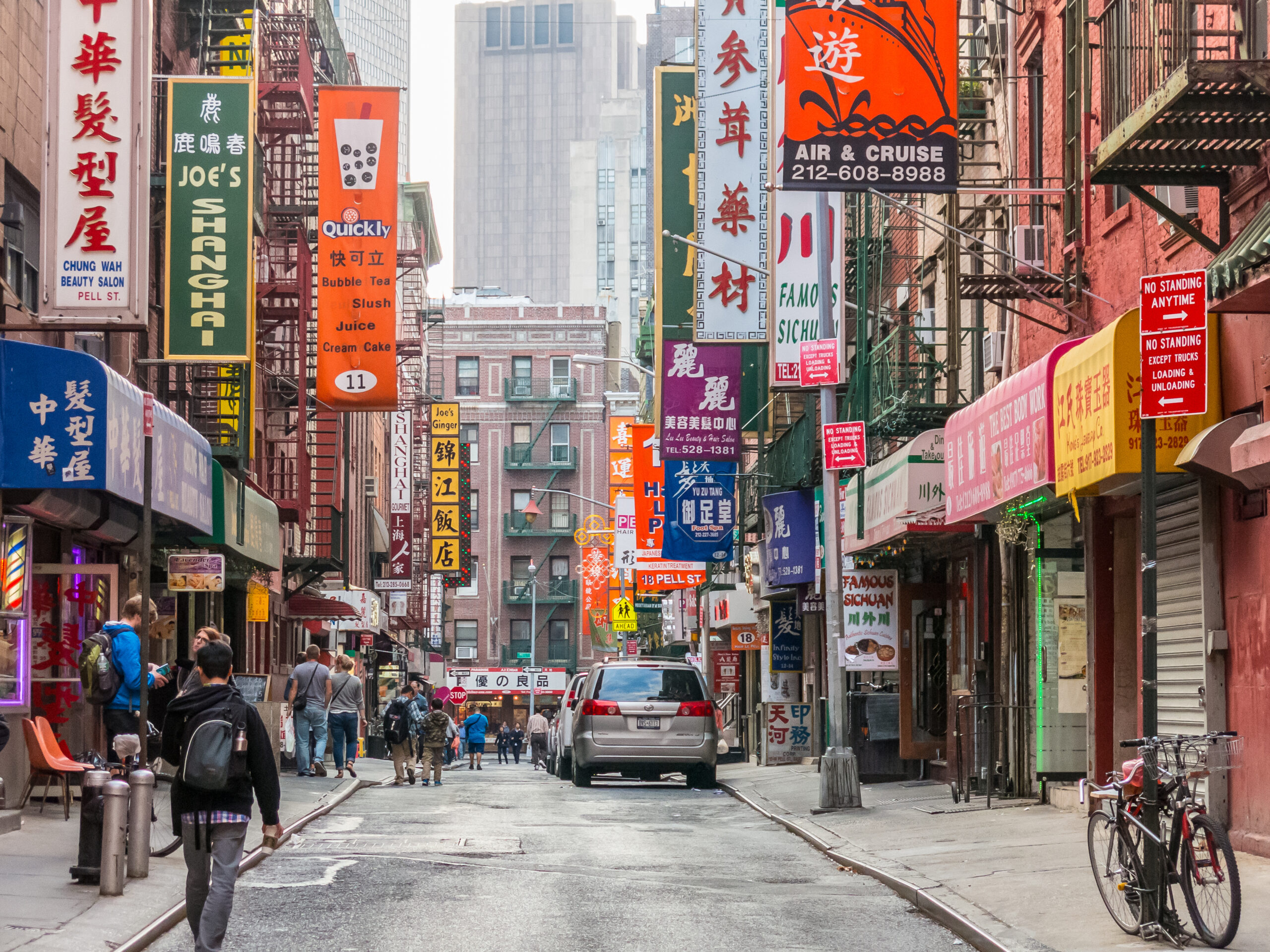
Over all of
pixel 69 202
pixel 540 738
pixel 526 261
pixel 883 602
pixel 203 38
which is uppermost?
pixel 526 261

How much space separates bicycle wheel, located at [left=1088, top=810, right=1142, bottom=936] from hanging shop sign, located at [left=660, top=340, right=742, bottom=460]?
2097 cm

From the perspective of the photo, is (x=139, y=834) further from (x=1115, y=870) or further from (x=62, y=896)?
(x=1115, y=870)

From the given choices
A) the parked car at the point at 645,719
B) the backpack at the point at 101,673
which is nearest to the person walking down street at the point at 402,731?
the parked car at the point at 645,719

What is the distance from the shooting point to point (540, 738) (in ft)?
167

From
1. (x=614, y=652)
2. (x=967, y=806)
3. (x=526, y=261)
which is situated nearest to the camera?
(x=967, y=806)

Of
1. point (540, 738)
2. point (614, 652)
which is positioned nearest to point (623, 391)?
point (614, 652)

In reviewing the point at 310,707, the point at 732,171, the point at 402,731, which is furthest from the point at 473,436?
the point at 310,707

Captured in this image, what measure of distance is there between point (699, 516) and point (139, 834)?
78.9 ft

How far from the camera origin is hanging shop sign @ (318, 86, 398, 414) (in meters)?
27.0

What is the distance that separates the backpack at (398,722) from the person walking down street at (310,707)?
35.5 inches

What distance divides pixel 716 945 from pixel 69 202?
974cm

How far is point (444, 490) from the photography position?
6562cm

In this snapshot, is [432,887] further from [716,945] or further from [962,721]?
[962,721]

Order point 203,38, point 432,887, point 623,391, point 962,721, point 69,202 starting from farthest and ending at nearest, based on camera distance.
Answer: point 623,391 → point 203,38 → point 962,721 → point 69,202 → point 432,887
